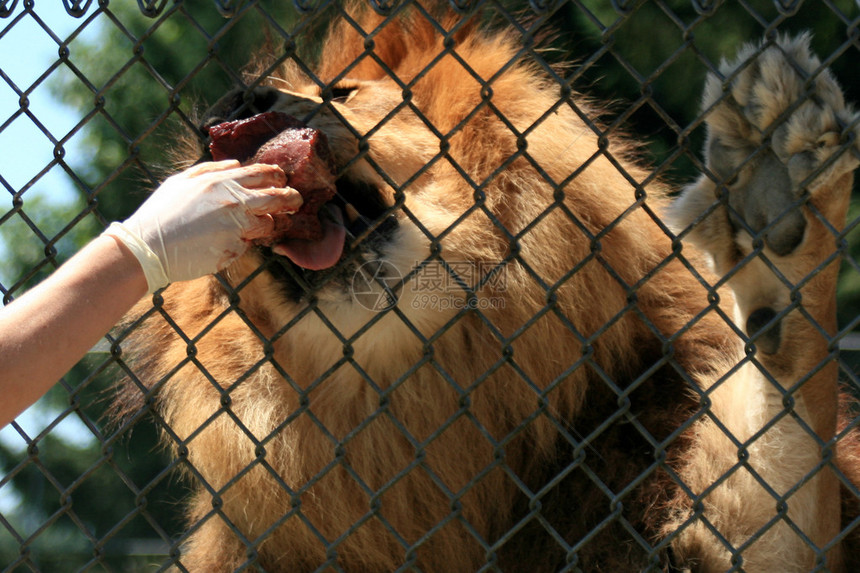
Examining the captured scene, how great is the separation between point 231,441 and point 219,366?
0.21 metres

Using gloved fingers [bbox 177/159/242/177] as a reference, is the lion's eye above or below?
below

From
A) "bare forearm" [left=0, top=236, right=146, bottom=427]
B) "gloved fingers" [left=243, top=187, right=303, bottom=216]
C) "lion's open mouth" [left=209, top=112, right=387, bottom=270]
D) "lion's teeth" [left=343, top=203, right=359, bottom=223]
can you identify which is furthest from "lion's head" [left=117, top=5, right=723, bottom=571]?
"bare forearm" [left=0, top=236, right=146, bottom=427]

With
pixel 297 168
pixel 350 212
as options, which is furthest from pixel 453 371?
pixel 297 168

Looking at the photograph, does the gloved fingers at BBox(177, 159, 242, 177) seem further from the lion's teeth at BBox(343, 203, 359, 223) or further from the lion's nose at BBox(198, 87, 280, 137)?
the lion's teeth at BBox(343, 203, 359, 223)

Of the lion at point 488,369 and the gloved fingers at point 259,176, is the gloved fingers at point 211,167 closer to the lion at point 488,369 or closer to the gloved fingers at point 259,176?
the gloved fingers at point 259,176

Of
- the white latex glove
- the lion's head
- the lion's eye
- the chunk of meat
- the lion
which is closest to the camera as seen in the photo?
the white latex glove

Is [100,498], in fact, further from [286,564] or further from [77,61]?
[286,564]

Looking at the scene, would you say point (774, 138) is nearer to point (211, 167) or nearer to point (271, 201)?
point (271, 201)

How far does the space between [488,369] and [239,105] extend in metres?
0.87

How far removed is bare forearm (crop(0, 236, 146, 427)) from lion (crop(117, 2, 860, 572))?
0.40 meters

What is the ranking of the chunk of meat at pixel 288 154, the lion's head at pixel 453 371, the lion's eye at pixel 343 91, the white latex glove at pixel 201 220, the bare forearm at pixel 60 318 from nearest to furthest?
the bare forearm at pixel 60 318, the white latex glove at pixel 201 220, the chunk of meat at pixel 288 154, the lion's head at pixel 453 371, the lion's eye at pixel 343 91

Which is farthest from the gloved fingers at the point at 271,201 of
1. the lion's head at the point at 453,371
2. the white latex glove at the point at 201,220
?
the lion's head at the point at 453,371

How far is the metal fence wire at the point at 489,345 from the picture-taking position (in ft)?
6.14

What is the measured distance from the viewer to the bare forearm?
1489mm
